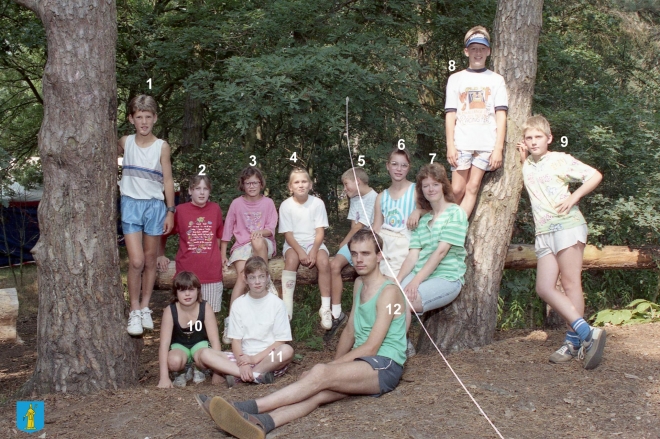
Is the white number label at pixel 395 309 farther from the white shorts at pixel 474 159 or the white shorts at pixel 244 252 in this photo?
the white shorts at pixel 244 252

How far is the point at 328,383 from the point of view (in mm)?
4441

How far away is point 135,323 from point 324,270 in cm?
166

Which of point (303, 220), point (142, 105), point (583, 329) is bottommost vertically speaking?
point (583, 329)

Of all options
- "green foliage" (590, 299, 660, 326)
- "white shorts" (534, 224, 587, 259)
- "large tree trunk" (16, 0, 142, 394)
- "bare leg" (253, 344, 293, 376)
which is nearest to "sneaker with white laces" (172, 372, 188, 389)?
"large tree trunk" (16, 0, 142, 394)

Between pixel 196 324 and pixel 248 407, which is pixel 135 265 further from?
pixel 248 407

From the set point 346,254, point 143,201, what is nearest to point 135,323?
point 143,201

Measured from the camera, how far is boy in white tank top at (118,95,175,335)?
562 centimetres

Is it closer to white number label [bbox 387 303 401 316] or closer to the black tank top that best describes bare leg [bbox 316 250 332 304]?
the black tank top

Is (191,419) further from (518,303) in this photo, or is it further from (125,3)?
(125,3)

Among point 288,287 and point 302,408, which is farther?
point 288,287

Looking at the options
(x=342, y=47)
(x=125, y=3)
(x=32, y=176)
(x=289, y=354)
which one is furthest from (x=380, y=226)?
(x=32, y=176)

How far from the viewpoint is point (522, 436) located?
13.4 feet

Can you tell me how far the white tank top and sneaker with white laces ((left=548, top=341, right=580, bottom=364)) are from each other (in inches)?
133

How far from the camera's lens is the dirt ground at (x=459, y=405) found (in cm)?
421
